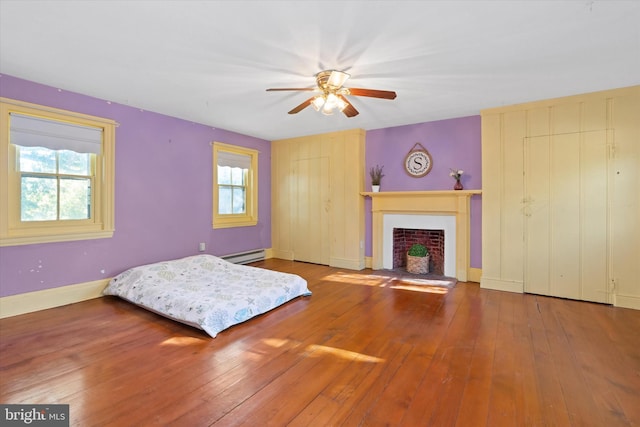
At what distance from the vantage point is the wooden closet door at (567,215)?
11.3 feet

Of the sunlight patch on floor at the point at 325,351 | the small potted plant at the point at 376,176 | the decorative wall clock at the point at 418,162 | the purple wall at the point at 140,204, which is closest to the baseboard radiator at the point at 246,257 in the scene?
the purple wall at the point at 140,204

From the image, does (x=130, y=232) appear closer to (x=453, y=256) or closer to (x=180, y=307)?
(x=180, y=307)

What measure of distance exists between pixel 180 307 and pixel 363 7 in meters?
2.88

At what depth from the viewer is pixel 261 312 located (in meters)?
3.10

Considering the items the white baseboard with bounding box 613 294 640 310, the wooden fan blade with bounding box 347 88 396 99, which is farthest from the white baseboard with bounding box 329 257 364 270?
the white baseboard with bounding box 613 294 640 310

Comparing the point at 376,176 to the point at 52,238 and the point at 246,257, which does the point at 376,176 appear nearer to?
the point at 246,257

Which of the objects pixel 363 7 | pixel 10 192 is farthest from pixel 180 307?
pixel 363 7

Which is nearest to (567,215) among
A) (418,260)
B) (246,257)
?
(418,260)

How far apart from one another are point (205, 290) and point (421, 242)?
135 inches

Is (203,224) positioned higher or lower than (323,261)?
higher

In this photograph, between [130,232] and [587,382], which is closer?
[587,382]

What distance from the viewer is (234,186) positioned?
5.50 metres

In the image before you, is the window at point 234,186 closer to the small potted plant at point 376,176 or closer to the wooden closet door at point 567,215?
the small potted plant at point 376,176

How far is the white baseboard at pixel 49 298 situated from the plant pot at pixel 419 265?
422 cm
